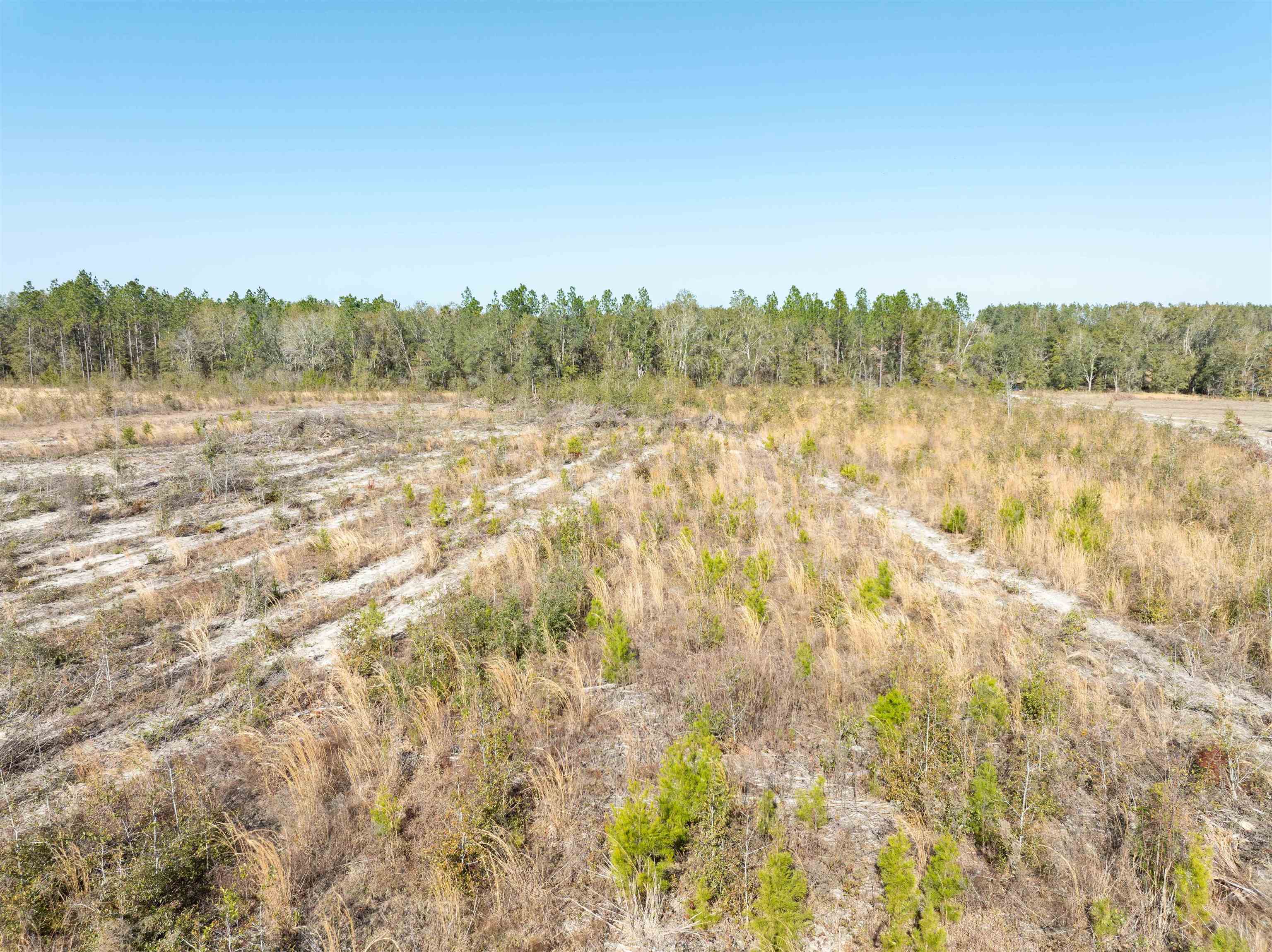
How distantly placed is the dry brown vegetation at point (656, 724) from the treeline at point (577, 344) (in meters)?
21.9

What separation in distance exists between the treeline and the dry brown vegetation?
2192 cm

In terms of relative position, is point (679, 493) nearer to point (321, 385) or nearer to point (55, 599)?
point (55, 599)

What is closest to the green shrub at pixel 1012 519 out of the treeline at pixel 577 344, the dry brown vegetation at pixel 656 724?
the dry brown vegetation at pixel 656 724

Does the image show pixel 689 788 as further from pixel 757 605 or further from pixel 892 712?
pixel 757 605

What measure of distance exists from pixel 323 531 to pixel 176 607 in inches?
84.4

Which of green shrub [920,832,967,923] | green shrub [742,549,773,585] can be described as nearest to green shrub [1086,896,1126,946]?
green shrub [920,832,967,923]

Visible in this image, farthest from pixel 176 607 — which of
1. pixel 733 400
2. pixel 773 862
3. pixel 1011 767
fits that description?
pixel 733 400

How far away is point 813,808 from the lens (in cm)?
322

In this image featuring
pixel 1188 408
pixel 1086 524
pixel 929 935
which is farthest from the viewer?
pixel 1188 408

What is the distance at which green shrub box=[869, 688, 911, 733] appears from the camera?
363 centimetres

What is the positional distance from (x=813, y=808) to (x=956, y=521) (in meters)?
6.29

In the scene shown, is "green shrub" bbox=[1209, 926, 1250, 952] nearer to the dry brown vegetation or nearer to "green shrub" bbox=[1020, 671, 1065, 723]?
the dry brown vegetation

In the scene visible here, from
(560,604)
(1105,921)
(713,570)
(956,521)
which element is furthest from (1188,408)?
(1105,921)

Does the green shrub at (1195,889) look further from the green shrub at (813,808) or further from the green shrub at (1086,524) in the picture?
the green shrub at (1086,524)
